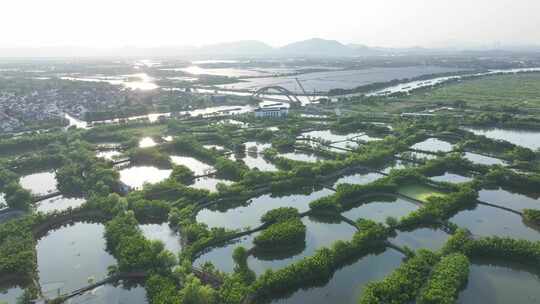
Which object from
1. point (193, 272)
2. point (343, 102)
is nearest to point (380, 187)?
point (193, 272)

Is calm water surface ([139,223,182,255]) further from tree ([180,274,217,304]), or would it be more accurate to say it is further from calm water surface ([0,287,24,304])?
calm water surface ([0,287,24,304])

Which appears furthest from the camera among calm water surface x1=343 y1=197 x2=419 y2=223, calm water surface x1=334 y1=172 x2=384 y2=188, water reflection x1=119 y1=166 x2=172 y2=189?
water reflection x1=119 y1=166 x2=172 y2=189

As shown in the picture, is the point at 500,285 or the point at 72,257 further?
the point at 72,257

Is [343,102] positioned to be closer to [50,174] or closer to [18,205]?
[50,174]

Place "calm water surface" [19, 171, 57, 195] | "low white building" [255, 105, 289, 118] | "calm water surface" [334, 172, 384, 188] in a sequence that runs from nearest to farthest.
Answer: "calm water surface" [334, 172, 384, 188] < "calm water surface" [19, 171, 57, 195] < "low white building" [255, 105, 289, 118]

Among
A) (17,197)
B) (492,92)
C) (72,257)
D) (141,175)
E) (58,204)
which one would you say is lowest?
(72,257)

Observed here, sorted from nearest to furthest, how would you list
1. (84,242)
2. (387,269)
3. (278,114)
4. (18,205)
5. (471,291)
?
(471,291) < (387,269) < (84,242) < (18,205) < (278,114)

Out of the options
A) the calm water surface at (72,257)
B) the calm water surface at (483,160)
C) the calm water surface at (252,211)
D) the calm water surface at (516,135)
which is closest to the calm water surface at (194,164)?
the calm water surface at (252,211)

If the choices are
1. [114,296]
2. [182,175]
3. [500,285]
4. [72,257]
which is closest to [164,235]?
[72,257]

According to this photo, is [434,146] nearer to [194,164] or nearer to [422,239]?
[422,239]

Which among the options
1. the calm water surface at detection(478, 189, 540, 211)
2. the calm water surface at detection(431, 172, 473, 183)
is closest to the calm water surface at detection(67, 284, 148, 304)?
the calm water surface at detection(431, 172, 473, 183)

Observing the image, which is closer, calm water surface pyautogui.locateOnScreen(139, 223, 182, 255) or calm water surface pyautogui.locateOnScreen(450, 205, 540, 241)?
calm water surface pyautogui.locateOnScreen(139, 223, 182, 255)
